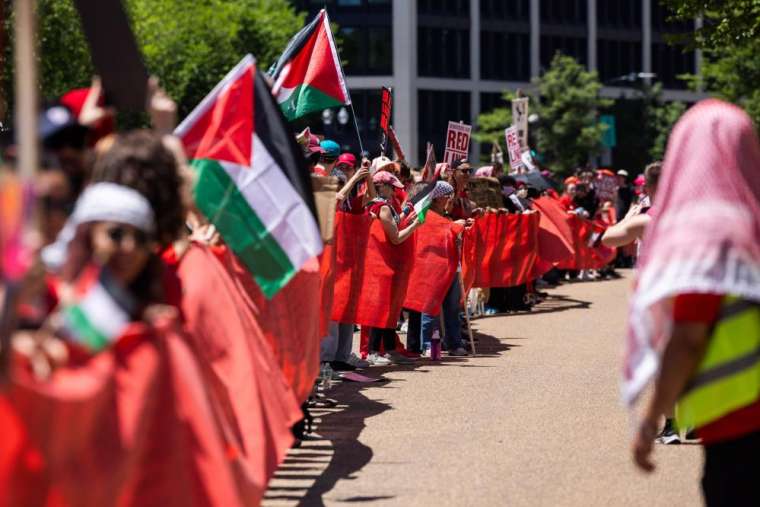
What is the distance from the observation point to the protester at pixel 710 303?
5035 millimetres

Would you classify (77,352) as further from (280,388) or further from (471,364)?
(471,364)

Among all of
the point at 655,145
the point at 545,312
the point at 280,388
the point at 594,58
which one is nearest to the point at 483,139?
the point at 655,145

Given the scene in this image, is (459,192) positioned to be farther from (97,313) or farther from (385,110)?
(97,313)

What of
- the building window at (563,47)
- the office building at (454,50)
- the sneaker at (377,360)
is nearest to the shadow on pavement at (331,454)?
the sneaker at (377,360)

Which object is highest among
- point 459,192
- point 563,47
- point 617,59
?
point 563,47

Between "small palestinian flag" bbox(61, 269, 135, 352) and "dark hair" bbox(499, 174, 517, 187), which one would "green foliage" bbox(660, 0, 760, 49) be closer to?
"dark hair" bbox(499, 174, 517, 187)

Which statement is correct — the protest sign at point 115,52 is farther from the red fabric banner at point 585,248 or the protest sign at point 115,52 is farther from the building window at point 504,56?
the building window at point 504,56

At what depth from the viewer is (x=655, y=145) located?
3120 inches

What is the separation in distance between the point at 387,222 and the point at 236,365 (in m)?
8.88

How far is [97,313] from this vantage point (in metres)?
4.54

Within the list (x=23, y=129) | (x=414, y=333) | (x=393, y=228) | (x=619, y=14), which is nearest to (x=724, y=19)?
(x=414, y=333)

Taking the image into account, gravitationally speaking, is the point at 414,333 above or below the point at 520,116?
below

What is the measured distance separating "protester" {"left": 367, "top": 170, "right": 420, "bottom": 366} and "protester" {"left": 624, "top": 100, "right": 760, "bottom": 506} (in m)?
10.8

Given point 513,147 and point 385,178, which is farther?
point 513,147
